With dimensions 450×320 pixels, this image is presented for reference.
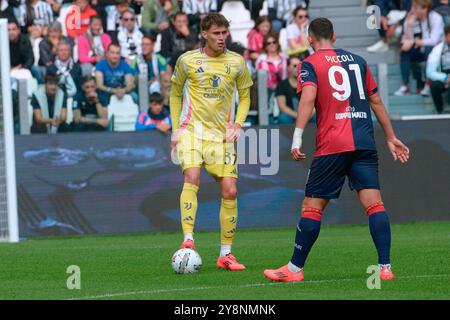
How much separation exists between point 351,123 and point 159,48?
1125 cm

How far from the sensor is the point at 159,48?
21.2 meters

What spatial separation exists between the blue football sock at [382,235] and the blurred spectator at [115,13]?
11.9 m

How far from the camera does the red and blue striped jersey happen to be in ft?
33.7

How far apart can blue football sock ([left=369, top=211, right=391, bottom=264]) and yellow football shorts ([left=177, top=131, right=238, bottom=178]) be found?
2054 millimetres

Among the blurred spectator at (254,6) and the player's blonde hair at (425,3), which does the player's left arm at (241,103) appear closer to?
the player's blonde hair at (425,3)

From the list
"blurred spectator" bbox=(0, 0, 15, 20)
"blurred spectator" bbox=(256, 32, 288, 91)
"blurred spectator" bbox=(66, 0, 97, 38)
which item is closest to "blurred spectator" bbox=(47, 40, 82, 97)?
"blurred spectator" bbox=(66, 0, 97, 38)

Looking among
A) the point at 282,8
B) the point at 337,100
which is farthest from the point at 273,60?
the point at 337,100

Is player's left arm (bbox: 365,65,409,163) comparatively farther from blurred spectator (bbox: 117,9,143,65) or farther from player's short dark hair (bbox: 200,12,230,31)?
blurred spectator (bbox: 117,9,143,65)

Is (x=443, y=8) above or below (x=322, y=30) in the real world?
below

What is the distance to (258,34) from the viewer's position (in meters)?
21.2

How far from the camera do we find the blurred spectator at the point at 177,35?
2100 cm

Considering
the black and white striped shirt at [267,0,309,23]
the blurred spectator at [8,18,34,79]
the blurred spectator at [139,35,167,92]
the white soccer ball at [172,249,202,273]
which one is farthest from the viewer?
the black and white striped shirt at [267,0,309,23]

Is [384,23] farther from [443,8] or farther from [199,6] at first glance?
[199,6]

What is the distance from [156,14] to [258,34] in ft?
6.59
